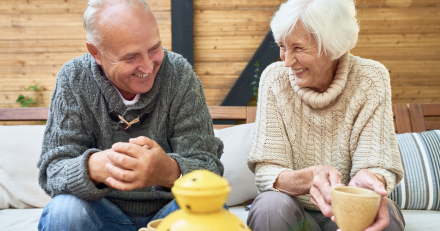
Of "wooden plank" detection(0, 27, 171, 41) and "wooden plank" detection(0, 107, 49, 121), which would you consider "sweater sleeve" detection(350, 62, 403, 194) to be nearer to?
"wooden plank" detection(0, 107, 49, 121)

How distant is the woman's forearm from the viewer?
3.60 feet

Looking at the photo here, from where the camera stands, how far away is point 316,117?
135cm

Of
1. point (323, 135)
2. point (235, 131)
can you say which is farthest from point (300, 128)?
point (235, 131)

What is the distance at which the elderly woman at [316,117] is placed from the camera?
115 cm

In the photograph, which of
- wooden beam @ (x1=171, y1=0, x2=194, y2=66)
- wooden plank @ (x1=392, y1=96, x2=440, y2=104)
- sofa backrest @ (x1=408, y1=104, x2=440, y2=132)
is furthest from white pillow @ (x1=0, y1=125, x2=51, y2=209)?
wooden plank @ (x1=392, y1=96, x2=440, y2=104)

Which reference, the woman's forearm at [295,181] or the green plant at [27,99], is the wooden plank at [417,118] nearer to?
the woman's forearm at [295,181]

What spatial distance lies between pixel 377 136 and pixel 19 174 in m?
1.70

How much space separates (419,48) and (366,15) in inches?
26.5

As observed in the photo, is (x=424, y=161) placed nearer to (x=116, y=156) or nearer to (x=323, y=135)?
(x=323, y=135)

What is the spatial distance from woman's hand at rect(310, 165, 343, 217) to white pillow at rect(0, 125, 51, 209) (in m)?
1.45

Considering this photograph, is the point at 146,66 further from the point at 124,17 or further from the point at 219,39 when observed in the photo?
the point at 219,39

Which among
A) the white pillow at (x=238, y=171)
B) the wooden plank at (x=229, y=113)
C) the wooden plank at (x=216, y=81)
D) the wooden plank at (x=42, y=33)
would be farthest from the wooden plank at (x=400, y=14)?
the wooden plank at (x=42, y=33)

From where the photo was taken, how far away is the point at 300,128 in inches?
53.8

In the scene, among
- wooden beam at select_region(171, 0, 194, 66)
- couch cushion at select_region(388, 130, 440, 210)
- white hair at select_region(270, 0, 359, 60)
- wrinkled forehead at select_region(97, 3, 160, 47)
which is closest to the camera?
wrinkled forehead at select_region(97, 3, 160, 47)
